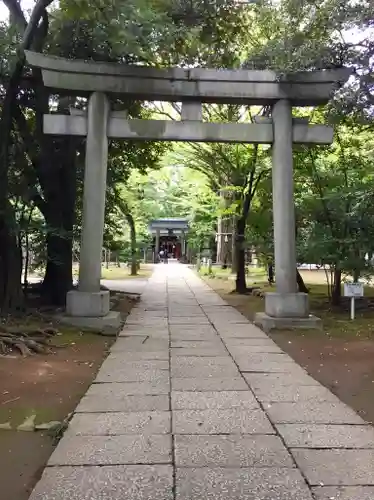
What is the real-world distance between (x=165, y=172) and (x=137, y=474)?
98.3ft

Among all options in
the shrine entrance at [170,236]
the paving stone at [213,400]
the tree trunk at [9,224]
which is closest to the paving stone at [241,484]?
the paving stone at [213,400]

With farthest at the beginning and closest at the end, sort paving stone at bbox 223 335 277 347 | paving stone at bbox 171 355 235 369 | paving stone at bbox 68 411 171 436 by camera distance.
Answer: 1. paving stone at bbox 223 335 277 347
2. paving stone at bbox 171 355 235 369
3. paving stone at bbox 68 411 171 436

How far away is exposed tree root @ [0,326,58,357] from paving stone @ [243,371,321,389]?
3023 mm

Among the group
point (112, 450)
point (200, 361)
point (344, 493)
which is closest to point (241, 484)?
point (344, 493)

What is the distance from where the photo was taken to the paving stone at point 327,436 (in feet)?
11.6

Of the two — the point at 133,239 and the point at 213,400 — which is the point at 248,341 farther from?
the point at 133,239

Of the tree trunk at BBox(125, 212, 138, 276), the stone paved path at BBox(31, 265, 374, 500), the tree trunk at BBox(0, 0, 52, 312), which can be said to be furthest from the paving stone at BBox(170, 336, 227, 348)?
the tree trunk at BBox(125, 212, 138, 276)

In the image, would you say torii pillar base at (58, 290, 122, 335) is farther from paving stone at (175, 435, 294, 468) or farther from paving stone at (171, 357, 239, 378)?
paving stone at (175, 435, 294, 468)

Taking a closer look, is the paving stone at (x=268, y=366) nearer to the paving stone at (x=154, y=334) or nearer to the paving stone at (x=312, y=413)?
the paving stone at (x=312, y=413)

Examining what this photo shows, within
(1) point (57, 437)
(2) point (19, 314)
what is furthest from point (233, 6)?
(1) point (57, 437)

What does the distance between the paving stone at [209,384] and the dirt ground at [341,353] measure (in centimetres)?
99

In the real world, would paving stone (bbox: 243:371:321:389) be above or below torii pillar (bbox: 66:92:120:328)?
below

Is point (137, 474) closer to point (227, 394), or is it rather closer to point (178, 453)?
point (178, 453)

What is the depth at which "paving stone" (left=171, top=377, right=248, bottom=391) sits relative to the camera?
505 centimetres
